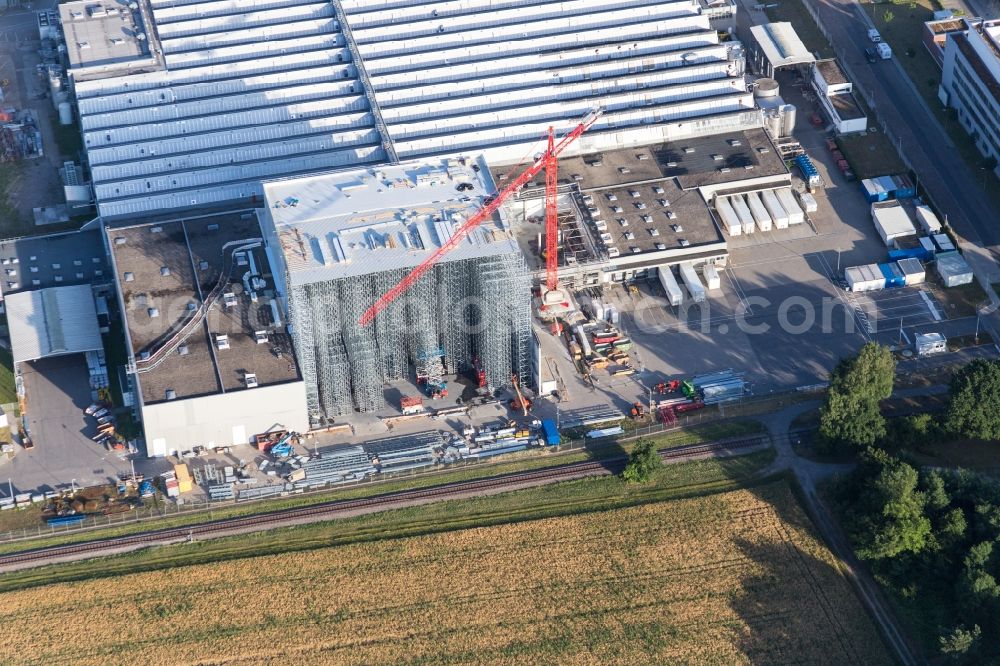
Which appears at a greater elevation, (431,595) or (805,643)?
(431,595)

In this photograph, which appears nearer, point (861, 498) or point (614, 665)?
point (614, 665)

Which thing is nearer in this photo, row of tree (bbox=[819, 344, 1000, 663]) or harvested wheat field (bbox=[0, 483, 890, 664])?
row of tree (bbox=[819, 344, 1000, 663])

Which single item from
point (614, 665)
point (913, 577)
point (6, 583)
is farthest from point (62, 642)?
point (913, 577)

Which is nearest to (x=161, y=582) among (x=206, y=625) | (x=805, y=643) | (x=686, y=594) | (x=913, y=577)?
(x=206, y=625)

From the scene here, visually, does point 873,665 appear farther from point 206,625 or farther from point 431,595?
point 206,625

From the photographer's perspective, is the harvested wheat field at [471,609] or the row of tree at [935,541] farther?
the harvested wheat field at [471,609]

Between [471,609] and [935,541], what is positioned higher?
[471,609]

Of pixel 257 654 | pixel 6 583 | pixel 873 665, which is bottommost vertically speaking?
pixel 873 665

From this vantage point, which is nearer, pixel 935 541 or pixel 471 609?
pixel 471 609
